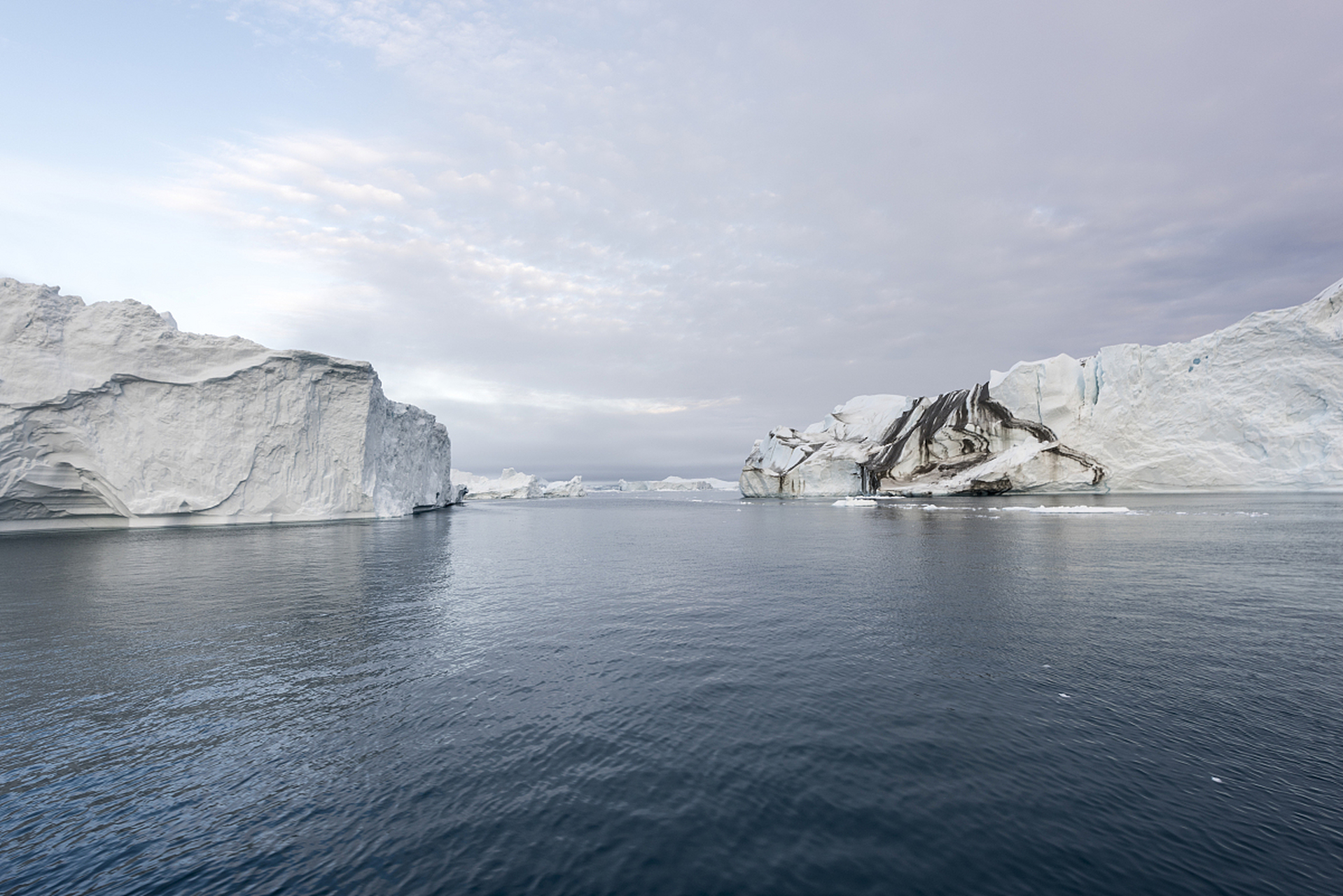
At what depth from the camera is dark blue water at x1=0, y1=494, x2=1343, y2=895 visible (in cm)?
452

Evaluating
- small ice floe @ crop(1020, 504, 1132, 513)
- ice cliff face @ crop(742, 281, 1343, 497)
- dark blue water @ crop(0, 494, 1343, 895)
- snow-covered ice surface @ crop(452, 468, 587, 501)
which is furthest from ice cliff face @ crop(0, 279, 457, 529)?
snow-covered ice surface @ crop(452, 468, 587, 501)

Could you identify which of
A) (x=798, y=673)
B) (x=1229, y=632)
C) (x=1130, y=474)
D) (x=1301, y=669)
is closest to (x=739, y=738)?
(x=798, y=673)

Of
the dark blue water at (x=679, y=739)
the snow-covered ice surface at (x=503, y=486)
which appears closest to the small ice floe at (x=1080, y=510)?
the dark blue water at (x=679, y=739)

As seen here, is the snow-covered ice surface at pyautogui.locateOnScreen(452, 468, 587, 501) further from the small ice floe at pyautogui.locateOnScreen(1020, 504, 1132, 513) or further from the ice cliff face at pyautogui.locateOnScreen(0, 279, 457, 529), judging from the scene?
the small ice floe at pyautogui.locateOnScreen(1020, 504, 1132, 513)

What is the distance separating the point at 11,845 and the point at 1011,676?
42.1 feet

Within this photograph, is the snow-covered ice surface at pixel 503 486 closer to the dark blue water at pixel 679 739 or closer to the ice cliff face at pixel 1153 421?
the ice cliff face at pixel 1153 421

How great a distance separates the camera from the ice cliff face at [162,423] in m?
28.6

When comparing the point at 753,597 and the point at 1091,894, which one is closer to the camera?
the point at 1091,894

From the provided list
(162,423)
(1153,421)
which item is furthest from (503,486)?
(1153,421)

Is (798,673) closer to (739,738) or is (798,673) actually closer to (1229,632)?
(739,738)

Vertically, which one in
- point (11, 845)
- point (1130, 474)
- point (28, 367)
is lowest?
point (11, 845)

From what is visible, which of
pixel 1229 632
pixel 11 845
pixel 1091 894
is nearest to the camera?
pixel 1091 894

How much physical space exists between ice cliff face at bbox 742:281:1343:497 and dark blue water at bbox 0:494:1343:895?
184 ft

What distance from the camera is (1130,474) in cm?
6119
